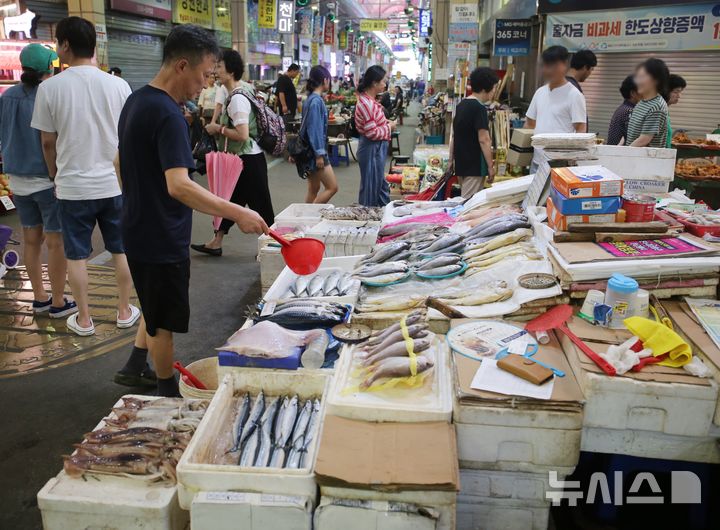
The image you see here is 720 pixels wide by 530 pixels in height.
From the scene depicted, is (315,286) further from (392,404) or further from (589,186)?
(589,186)

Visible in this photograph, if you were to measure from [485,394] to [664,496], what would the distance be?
52.7 inches

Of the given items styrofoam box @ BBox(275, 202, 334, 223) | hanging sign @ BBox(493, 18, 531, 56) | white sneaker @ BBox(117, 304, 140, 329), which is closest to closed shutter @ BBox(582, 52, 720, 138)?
hanging sign @ BBox(493, 18, 531, 56)

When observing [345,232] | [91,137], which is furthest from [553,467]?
[91,137]

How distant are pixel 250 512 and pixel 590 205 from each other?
2.34 metres

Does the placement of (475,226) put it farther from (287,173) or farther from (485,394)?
(287,173)

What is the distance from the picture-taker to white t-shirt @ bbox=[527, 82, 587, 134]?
19.6 feet

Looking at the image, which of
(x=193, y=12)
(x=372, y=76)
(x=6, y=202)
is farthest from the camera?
(x=193, y=12)

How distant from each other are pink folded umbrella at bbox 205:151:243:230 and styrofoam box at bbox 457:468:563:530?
13.8 feet

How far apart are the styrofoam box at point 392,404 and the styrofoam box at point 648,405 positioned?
574 mm

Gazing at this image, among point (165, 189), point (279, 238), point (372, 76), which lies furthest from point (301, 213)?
point (165, 189)

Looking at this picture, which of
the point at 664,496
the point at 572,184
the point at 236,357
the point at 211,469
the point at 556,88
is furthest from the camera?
the point at 556,88

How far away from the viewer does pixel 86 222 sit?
4566 mm

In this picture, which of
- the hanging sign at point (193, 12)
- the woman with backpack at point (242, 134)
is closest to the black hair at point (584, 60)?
the woman with backpack at point (242, 134)

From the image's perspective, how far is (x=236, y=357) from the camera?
266 cm
